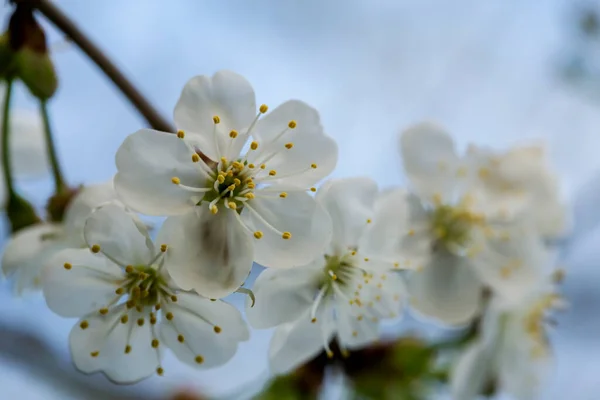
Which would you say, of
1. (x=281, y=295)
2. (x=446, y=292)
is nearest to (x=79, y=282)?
(x=281, y=295)

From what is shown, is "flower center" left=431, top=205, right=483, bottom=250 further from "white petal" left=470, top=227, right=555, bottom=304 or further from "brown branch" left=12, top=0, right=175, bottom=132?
"brown branch" left=12, top=0, right=175, bottom=132

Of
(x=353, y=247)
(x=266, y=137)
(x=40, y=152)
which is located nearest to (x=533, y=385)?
(x=353, y=247)

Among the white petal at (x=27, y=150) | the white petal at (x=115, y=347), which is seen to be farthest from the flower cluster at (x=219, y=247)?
the white petal at (x=27, y=150)

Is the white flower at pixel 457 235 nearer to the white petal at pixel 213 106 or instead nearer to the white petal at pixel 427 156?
the white petal at pixel 427 156

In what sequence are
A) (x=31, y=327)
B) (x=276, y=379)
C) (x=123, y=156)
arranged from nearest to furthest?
(x=123, y=156) < (x=276, y=379) < (x=31, y=327)

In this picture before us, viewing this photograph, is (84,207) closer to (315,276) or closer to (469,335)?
(315,276)

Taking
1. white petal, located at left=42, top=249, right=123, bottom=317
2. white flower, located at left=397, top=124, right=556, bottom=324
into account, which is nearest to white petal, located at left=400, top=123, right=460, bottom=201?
white flower, located at left=397, top=124, right=556, bottom=324
